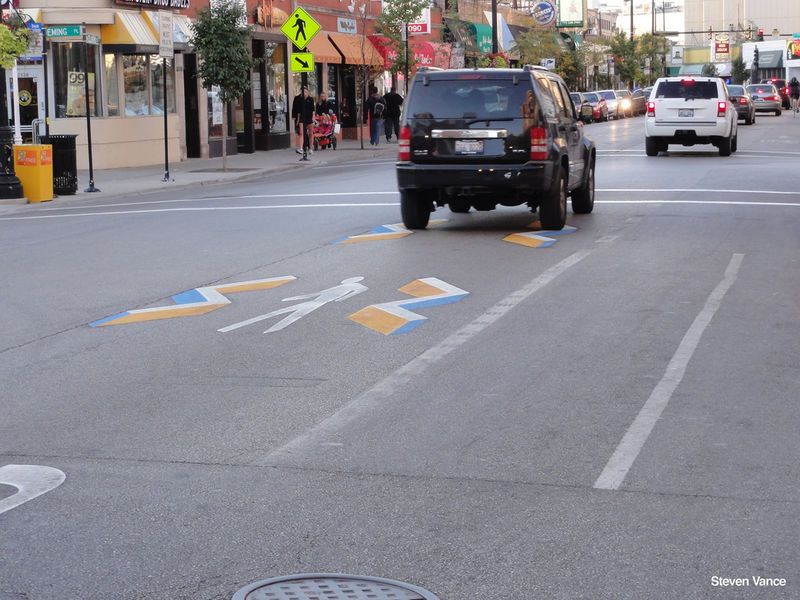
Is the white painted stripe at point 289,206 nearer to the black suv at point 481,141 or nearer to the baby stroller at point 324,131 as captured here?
the black suv at point 481,141

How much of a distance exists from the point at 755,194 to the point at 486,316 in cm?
1124

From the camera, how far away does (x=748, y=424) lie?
6.96m

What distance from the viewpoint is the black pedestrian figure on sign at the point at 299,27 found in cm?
3291

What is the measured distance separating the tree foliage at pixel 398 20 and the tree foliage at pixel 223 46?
1430cm

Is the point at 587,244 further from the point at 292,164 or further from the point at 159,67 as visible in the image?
the point at 159,67

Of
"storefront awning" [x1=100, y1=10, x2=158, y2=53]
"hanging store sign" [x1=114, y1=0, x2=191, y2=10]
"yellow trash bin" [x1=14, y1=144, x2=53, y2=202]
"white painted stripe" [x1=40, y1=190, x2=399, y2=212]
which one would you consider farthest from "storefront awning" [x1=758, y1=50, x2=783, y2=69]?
"yellow trash bin" [x1=14, y1=144, x2=53, y2=202]

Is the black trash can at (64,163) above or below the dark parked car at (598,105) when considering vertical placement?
below

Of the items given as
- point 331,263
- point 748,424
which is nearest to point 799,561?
point 748,424

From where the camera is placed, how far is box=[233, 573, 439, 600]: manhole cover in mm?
4594

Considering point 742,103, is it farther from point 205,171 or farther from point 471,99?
point 471,99

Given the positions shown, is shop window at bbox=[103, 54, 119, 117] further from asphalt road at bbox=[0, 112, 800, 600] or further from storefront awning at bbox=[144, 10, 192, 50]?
asphalt road at bbox=[0, 112, 800, 600]

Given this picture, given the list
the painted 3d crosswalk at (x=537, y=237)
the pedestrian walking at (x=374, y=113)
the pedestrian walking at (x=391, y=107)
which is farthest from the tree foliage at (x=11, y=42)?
the pedestrian walking at (x=391, y=107)

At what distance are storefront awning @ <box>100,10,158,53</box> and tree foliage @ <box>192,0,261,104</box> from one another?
5.37ft

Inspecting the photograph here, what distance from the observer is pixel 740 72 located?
113 m
